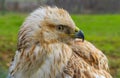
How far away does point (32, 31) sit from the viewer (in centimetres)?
669

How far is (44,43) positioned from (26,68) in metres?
0.35

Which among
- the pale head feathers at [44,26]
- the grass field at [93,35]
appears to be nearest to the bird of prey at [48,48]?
the pale head feathers at [44,26]

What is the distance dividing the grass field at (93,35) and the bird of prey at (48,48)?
2929 millimetres

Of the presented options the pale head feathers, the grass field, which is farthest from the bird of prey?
the grass field

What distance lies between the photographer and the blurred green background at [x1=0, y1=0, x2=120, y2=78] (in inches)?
709

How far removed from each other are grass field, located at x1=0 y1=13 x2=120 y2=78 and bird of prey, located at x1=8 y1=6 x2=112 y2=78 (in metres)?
2.93

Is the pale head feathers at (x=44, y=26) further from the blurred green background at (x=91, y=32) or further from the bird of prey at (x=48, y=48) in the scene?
the blurred green background at (x=91, y=32)

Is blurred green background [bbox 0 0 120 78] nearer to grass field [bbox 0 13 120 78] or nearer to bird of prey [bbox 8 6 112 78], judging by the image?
grass field [bbox 0 13 120 78]

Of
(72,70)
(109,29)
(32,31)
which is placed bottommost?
(109,29)

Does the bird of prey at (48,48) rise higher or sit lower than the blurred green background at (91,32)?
higher

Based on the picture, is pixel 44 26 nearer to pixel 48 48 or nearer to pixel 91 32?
pixel 48 48

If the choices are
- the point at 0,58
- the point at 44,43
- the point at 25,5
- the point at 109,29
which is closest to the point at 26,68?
the point at 44,43

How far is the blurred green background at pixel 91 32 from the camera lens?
18.0 metres

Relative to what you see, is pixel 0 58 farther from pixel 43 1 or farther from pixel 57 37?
pixel 57 37
